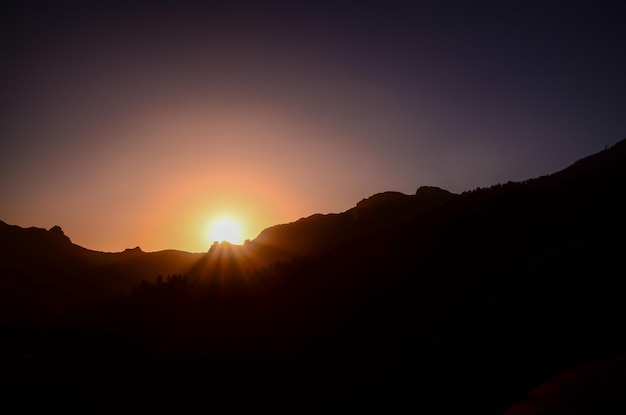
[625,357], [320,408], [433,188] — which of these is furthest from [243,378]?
[433,188]

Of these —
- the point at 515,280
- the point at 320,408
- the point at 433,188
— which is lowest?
the point at 320,408

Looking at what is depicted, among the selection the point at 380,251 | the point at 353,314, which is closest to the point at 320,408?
the point at 353,314

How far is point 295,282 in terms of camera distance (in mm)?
36219

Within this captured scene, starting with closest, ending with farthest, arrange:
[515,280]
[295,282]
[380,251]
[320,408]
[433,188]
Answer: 1. [320,408]
2. [515,280]
3. [380,251]
4. [295,282]
5. [433,188]

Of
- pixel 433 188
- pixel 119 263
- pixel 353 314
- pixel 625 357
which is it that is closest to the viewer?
pixel 625 357

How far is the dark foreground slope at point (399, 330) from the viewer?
1741cm

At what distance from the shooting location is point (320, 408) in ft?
63.8

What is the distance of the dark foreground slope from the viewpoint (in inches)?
685

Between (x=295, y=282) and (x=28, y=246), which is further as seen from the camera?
(x=28, y=246)

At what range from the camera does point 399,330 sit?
25266 mm

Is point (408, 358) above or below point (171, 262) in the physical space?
below

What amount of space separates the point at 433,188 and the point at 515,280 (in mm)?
65340

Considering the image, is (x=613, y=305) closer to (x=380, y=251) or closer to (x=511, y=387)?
(x=511, y=387)

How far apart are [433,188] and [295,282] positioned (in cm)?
5743
